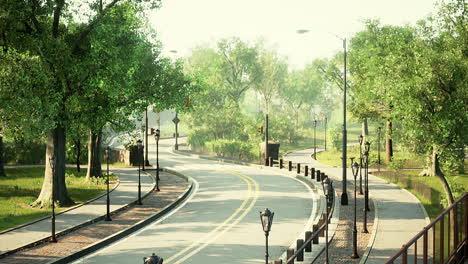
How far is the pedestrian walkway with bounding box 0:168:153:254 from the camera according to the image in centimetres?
1700

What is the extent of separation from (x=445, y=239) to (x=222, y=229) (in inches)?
339

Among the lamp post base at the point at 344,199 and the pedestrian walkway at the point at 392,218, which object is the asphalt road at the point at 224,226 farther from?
the pedestrian walkway at the point at 392,218

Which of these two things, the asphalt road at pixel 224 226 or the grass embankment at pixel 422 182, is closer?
the asphalt road at pixel 224 226

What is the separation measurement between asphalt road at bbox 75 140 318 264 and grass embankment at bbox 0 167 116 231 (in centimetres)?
519

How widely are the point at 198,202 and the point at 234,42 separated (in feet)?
185

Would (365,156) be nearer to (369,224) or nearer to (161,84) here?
(369,224)

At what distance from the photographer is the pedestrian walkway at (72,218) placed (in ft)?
55.8

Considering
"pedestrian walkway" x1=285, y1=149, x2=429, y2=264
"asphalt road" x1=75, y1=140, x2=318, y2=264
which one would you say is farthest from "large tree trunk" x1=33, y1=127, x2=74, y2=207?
"pedestrian walkway" x1=285, y1=149, x2=429, y2=264

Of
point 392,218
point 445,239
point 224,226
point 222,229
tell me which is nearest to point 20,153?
point 224,226

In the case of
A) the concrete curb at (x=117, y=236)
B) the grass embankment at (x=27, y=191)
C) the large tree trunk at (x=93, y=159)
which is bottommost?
the concrete curb at (x=117, y=236)

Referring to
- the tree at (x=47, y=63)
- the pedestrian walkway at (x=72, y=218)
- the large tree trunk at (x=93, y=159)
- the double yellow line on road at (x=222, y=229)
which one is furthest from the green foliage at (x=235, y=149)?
the tree at (x=47, y=63)

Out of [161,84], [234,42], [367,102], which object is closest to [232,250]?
[161,84]

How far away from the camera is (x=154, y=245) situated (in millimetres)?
16938

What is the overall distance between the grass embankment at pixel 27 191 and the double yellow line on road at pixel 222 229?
7.36 meters
